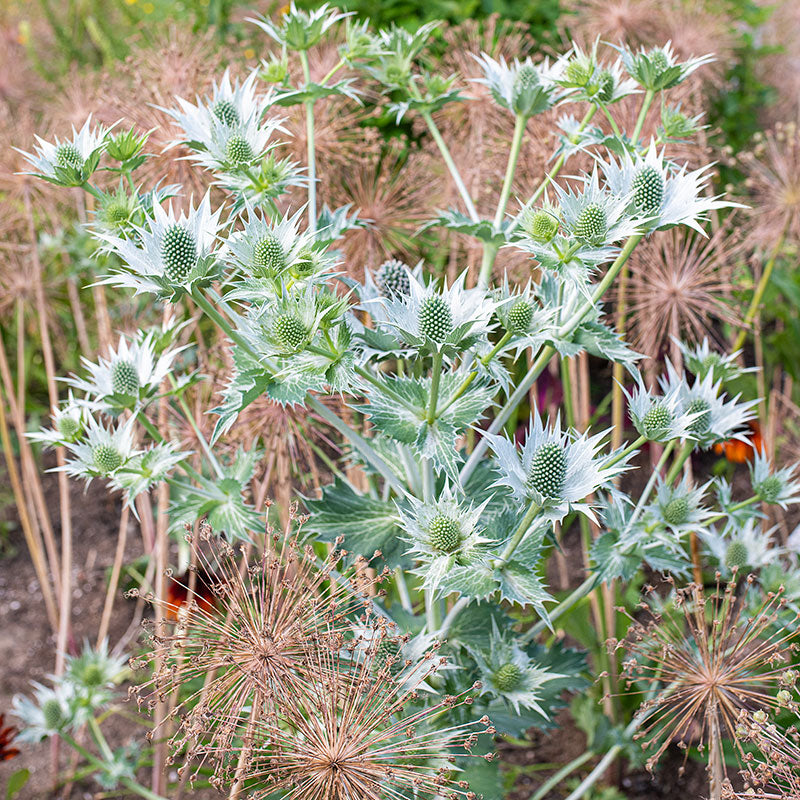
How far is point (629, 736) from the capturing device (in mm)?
2117

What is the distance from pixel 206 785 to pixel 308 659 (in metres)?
1.31

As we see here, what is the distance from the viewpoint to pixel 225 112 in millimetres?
1661

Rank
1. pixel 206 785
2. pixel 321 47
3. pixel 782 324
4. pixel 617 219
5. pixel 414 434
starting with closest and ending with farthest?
1. pixel 617 219
2. pixel 414 434
3. pixel 206 785
4. pixel 321 47
5. pixel 782 324

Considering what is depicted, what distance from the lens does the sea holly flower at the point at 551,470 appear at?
4.46 ft

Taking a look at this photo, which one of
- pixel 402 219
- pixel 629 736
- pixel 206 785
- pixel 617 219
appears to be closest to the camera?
pixel 617 219

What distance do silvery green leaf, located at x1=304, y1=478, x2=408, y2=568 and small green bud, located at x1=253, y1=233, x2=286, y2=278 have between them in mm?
513

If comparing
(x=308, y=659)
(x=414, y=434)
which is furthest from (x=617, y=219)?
(x=308, y=659)

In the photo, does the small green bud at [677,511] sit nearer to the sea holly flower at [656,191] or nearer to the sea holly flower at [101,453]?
the sea holly flower at [656,191]

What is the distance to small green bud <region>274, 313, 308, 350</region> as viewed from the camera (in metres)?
1.36

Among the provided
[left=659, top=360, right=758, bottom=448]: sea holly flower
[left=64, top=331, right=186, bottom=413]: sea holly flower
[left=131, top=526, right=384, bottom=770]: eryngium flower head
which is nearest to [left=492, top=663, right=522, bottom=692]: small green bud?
[left=131, top=526, right=384, bottom=770]: eryngium flower head

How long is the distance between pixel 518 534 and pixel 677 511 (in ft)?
1.44

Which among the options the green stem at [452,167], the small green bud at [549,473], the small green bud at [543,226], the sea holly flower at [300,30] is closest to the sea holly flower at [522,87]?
the green stem at [452,167]

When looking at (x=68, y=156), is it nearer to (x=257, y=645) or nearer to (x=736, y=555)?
(x=257, y=645)

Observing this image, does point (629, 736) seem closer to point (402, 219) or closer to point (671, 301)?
point (671, 301)
